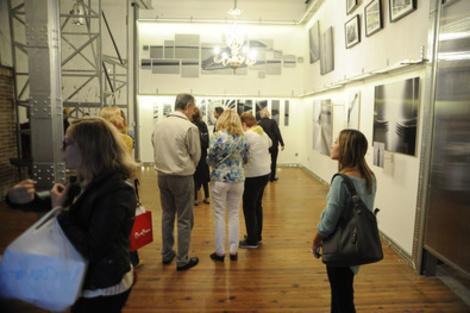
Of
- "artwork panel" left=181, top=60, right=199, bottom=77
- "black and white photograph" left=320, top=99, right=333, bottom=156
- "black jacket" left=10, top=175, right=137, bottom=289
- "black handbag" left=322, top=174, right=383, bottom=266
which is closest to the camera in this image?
"black jacket" left=10, top=175, right=137, bottom=289

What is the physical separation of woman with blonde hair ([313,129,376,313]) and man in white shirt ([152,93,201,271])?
1718 millimetres

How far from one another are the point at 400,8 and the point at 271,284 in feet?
12.4

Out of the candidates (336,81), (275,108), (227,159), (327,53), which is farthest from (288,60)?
(227,159)

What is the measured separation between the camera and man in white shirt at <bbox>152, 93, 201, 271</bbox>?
3.45 metres

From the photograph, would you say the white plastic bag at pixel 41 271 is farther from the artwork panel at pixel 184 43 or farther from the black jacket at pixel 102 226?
the artwork panel at pixel 184 43

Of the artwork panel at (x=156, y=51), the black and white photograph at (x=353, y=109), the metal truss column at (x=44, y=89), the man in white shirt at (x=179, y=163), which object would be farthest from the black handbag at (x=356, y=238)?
the artwork panel at (x=156, y=51)

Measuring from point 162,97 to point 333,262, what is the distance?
9.98 m

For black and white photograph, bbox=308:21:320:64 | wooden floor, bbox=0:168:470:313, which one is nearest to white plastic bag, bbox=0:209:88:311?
wooden floor, bbox=0:168:470:313

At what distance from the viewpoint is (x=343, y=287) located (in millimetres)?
2229

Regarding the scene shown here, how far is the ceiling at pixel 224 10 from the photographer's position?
10672mm

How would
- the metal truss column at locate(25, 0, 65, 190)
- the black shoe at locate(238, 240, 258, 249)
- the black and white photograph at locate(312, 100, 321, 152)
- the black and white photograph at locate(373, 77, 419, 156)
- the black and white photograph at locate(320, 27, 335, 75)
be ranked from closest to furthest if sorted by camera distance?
the metal truss column at locate(25, 0, 65, 190)
the black and white photograph at locate(373, 77, 419, 156)
the black shoe at locate(238, 240, 258, 249)
the black and white photograph at locate(320, 27, 335, 75)
the black and white photograph at locate(312, 100, 321, 152)

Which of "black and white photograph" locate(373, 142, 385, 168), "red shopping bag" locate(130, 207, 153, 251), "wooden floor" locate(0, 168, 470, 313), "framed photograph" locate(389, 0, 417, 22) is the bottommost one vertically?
"wooden floor" locate(0, 168, 470, 313)

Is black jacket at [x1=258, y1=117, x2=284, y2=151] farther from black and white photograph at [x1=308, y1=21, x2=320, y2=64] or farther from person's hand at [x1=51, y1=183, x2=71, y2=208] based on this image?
person's hand at [x1=51, y1=183, x2=71, y2=208]

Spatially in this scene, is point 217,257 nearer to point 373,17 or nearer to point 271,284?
point 271,284
